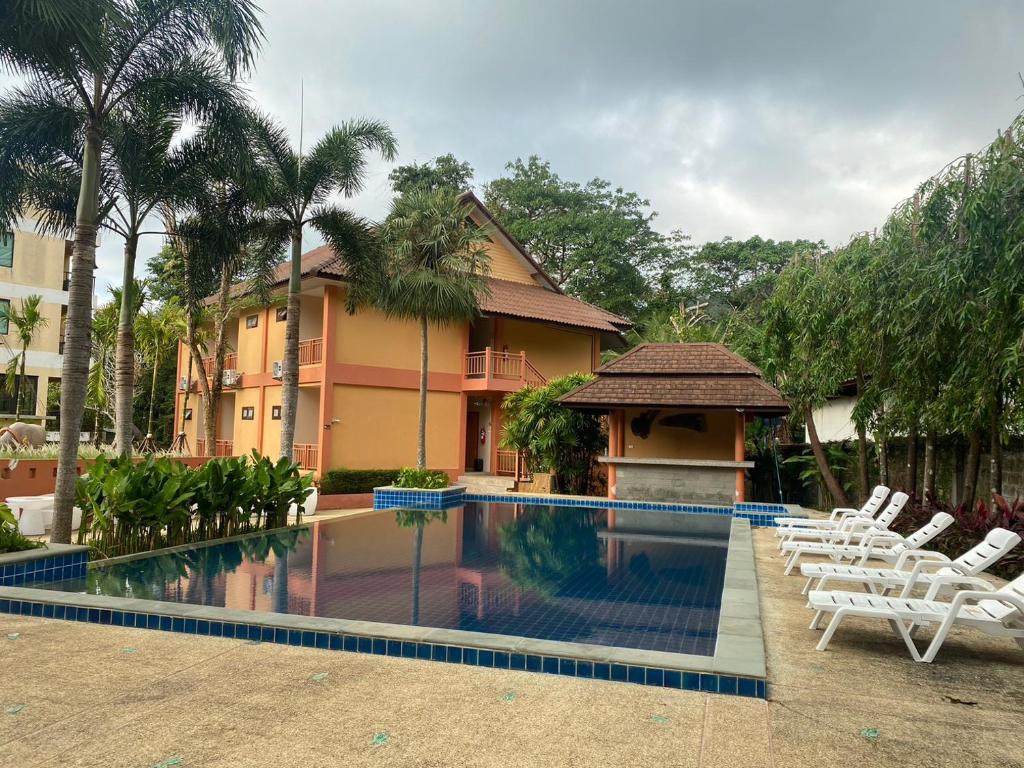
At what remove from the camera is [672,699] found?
4371mm

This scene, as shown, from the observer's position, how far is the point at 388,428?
2178cm

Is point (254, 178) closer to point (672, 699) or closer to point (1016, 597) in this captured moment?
point (672, 699)

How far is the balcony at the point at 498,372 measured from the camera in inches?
890

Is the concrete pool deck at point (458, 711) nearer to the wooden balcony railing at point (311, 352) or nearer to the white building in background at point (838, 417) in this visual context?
the white building in background at point (838, 417)

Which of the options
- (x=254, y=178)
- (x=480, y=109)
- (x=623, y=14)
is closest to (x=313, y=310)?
(x=480, y=109)

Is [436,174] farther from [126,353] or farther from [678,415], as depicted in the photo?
[126,353]

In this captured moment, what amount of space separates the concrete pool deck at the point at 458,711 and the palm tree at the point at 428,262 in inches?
519

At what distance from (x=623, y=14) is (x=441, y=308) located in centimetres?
775

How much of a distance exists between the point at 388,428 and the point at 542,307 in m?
7.02

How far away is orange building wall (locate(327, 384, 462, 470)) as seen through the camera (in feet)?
68.1

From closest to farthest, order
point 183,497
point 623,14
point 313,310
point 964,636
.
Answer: point 964,636
point 183,497
point 623,14
point 313,310

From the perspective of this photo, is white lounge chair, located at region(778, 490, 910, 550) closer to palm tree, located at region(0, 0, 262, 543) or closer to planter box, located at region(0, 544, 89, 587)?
planter box, located at region(0, 544, 89, 587)

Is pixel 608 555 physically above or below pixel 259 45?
below

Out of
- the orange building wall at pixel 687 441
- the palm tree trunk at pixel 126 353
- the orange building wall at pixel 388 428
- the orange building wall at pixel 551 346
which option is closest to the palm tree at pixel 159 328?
the orange building wall at pixel 388 428
